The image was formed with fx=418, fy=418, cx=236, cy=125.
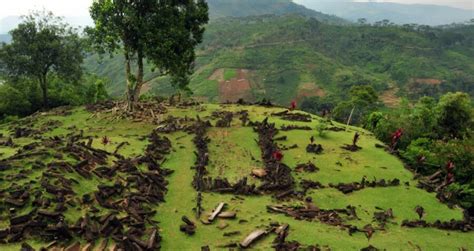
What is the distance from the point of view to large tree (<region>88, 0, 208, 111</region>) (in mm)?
31328

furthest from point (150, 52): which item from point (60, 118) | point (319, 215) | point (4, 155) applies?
point (319, 215)

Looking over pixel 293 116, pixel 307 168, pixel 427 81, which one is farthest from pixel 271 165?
pixel 427 81

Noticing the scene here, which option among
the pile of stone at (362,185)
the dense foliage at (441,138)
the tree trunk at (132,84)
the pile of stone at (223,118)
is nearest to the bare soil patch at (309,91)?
the dense foliage at (441,138)

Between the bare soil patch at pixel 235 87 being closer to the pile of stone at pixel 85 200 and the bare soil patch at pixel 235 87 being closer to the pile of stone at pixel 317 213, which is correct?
the pile of stone at pixel 85 200

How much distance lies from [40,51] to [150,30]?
14.0m

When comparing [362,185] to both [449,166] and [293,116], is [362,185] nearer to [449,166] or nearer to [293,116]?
[449,166]

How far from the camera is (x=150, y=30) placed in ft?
104

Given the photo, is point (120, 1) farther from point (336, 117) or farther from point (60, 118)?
point (336, 117)

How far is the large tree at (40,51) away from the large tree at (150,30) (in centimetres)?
900

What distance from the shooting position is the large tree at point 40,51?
38.2 metres

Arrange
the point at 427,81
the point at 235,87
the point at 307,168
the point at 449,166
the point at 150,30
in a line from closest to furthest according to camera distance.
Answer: the point at 449,166 < the point at 307,168 < the point at 150,30 < the point at 235,87 < the point at 427,81

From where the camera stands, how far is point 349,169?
24.5 meters

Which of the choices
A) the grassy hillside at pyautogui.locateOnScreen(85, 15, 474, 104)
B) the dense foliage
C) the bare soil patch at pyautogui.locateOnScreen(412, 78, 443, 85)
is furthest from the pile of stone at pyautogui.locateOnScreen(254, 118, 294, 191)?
the bare soil patch at pyautogui.locateOnScreen(412, 78, 443, 85)

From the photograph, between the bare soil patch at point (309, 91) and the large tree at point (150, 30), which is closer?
the large tree at point (150, 30)
